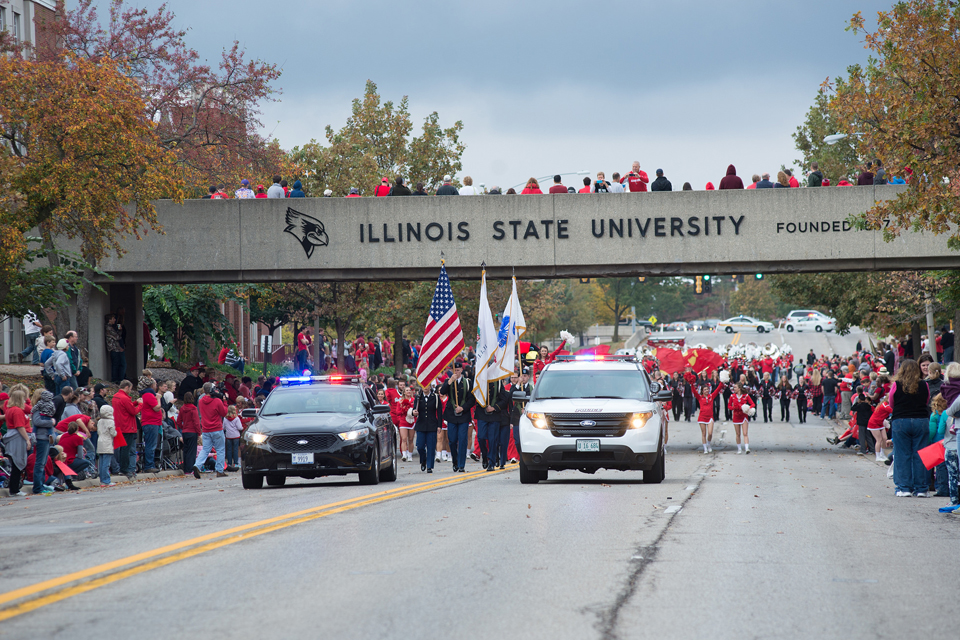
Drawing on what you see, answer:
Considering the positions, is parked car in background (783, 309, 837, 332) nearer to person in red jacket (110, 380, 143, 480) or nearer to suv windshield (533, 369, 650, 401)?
person in red jacket (110, 380, 143, 480)

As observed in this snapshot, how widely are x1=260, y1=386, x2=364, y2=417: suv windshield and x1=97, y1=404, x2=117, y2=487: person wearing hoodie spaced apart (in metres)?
3.55

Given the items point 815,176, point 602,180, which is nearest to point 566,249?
point 602,180

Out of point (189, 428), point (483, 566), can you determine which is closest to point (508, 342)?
point (189, 428)

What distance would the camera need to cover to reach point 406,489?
1628 centimetres

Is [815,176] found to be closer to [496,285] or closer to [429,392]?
[429,392]

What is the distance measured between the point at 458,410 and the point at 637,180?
1166 centimetres

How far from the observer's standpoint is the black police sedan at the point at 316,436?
16688mm

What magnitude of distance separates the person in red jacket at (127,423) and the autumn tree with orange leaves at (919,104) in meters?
13.1

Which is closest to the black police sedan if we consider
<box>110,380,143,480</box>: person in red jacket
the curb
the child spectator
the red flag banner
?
the curb

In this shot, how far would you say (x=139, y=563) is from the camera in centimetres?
863

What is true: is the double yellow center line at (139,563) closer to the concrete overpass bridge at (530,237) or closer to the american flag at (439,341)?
the american flag at (439,341)

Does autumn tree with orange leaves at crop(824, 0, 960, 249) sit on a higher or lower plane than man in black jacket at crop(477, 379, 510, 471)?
higher

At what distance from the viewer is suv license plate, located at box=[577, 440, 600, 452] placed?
16.6 metres

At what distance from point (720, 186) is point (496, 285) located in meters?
25.9
